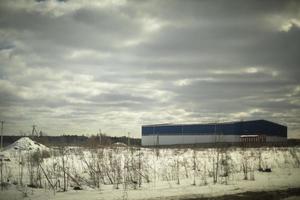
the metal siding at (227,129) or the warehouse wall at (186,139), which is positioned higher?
the metal siding at (227,129)

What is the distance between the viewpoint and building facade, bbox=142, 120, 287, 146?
55.7 meters

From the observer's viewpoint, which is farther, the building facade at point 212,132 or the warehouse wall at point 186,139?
the warehouse wall at point 186,139

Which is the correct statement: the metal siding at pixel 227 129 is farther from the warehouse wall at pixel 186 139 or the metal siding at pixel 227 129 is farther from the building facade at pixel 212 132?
the warehouse wall at pixel 186 139

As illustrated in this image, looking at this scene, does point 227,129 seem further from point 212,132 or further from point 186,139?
point 186,139

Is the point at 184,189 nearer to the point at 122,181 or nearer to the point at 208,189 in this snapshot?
the point at 208,189

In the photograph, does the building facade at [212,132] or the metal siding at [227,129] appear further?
the metal siding at [227,129]

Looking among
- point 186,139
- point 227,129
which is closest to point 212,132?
point 227,129

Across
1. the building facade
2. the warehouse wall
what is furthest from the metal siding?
the warehouse wall

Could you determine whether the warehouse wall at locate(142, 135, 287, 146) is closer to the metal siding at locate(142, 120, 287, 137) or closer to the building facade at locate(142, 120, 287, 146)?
the building facade at locate(142, 120, 287, 146)

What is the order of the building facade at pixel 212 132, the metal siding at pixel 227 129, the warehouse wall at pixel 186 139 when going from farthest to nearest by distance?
the warehouse wall at pixel 186 139 → the metal siding at pixel 227 129 → the building facade at pixel 212 132

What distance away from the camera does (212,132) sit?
→ 5678cm

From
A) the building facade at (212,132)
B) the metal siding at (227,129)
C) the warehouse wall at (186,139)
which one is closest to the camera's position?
the building facade at (212,132)

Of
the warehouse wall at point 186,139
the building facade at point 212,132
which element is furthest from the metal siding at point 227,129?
the warehouse wall at point 186,139

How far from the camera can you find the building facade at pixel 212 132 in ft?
183
